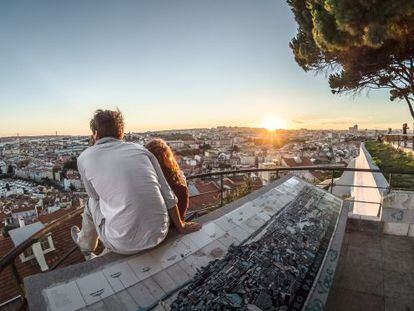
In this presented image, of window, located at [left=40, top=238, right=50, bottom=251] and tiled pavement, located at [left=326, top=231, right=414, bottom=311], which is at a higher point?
tiled pavement, located at [left=326, top=231, right=414, bottom=311]

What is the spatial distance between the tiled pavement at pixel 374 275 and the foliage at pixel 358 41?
11.5ft

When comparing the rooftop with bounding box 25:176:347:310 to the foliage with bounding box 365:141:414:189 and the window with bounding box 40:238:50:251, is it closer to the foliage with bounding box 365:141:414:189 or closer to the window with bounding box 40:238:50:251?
the foliage with bounding box 365:141:414:189

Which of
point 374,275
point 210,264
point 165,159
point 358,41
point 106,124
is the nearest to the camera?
point 210,264

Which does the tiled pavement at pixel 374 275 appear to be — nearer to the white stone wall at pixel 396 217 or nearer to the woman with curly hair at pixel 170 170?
the white stone wall at pixel 396 217

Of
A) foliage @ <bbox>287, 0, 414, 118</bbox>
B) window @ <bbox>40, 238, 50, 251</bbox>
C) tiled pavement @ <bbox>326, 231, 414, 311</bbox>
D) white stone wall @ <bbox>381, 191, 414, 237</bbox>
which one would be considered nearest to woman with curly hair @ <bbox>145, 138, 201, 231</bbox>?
tiled pavement @ <bbox>326, 231, 414, 311</bbox>

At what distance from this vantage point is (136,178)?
1.81 meters

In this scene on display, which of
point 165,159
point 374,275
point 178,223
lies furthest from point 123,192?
point 374,275

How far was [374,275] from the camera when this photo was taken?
3.06 metres

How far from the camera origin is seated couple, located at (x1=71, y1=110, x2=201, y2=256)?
1765 millimetres

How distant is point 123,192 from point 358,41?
5888 mm

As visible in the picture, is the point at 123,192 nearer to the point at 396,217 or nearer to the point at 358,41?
the point at 396,217

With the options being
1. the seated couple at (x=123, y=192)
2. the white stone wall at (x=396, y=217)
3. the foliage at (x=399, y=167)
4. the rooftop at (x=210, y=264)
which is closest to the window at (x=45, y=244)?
the seated couple at (x=123, y=192)

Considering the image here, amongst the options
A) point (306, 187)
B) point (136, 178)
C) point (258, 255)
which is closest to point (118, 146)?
point (136, 178)

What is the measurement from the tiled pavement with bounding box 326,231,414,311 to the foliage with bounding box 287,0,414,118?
3491 mm
